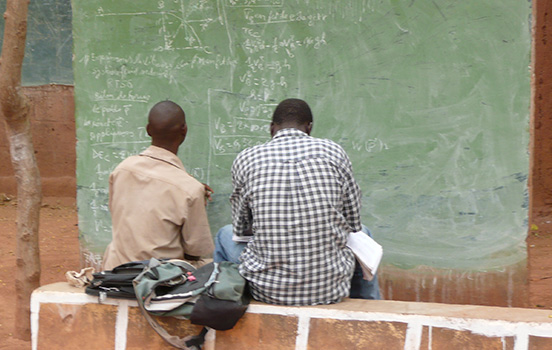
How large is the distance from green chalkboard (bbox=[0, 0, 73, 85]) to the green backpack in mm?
7108

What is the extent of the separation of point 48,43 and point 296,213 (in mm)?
7702

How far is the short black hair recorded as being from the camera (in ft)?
11.3

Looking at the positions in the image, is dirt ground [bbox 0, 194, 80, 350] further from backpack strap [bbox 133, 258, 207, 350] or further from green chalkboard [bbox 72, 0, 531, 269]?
backpack strap [bbox 133, 258, 207, 350]

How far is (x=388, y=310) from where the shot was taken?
10.9ft

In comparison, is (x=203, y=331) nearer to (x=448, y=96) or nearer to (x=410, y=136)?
(x=410, y=136)

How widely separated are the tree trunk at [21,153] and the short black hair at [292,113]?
1828 millimetres

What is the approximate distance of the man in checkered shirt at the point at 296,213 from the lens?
10.6 ft

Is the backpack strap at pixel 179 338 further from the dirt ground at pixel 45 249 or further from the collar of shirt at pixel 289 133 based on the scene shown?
the dirt ground at pixel 45 249

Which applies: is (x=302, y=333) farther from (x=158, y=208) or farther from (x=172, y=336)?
(x=158, y=208)

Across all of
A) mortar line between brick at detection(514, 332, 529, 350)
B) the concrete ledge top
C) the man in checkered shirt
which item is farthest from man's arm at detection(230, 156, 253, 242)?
mortar line between brick at detection(514, 332, 529, 350)

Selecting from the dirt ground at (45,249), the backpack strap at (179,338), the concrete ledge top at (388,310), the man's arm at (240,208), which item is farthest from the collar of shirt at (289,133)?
the dirt ground at (45,249)

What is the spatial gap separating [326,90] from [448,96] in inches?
31.9

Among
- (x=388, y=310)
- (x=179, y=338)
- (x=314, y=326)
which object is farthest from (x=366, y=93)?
(x=179, y=338)

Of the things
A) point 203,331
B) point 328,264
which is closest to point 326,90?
point 328,264
